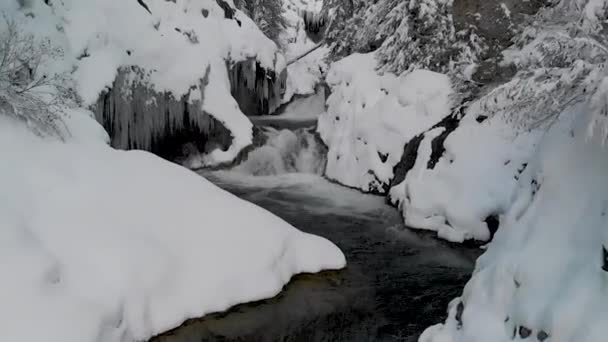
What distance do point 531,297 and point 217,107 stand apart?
7.98m

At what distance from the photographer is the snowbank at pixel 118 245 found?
3.19 m

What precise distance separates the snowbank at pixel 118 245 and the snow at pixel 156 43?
296 centimetres

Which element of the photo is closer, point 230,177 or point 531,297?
point 531,297

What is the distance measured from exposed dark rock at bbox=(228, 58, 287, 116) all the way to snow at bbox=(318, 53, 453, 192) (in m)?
2.24

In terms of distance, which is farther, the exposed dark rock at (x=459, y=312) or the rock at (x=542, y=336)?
the exposed dark rock at (x=459, y=312)

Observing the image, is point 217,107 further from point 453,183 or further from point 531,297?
point 531,297

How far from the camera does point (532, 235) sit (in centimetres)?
278

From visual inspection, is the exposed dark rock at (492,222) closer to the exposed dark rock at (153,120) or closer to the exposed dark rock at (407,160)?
the exposed dark rock at (407,160)

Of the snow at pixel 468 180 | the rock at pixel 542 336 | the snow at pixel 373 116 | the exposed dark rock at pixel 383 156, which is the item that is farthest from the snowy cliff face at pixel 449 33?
the rock at pixel 542 336

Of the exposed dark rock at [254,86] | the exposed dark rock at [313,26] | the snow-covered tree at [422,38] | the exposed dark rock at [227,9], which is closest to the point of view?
the snow-covered tree at [422,38]

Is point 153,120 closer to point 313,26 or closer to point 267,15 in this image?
point 267,15

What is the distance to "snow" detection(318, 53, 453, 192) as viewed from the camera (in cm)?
810

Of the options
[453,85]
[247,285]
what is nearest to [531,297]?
[247,285]

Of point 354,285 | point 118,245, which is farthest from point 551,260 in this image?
point 118,245
